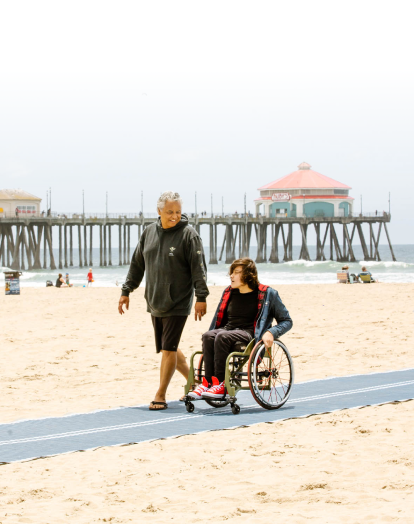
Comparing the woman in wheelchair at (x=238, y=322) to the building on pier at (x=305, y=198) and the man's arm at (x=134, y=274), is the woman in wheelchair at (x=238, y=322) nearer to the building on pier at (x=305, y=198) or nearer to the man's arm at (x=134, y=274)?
the man's arm at (x=134, y=274)

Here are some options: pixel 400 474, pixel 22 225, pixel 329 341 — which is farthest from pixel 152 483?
pixel 22 225

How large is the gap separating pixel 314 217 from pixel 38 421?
180 ft

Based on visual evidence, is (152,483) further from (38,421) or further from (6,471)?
(38,421)

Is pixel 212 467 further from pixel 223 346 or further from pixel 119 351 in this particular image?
pixel 119 351

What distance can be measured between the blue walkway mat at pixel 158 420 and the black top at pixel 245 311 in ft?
1.96

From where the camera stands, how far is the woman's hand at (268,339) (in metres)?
5.08

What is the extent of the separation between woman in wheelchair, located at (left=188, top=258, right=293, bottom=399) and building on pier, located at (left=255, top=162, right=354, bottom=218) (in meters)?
54.7

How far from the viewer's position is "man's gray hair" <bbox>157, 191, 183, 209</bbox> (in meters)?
5.11

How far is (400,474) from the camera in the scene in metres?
3.74

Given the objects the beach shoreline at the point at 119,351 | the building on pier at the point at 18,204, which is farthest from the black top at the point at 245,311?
the building on pier at the point at 18,204

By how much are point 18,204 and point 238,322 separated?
1995 inches

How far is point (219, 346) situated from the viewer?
16.8ft

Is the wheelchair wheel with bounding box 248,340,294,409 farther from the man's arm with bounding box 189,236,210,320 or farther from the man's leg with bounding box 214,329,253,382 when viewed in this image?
the man's arm with bounding box 189,236,210,320

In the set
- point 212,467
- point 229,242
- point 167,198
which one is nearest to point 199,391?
point 212,467
